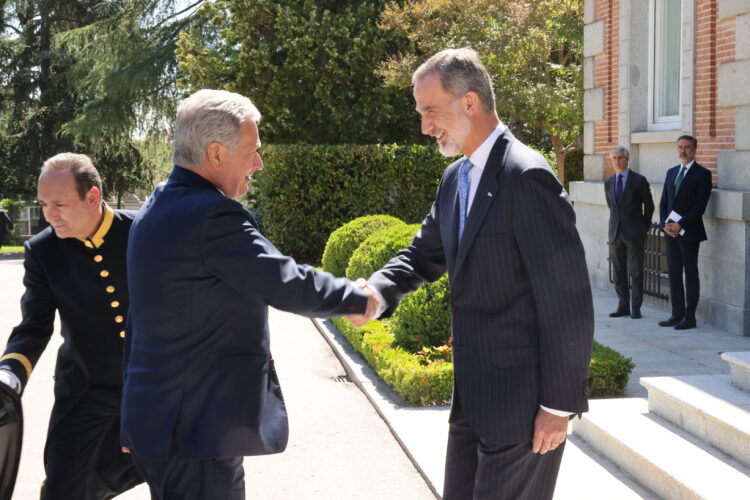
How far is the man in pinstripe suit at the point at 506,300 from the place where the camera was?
120 inches

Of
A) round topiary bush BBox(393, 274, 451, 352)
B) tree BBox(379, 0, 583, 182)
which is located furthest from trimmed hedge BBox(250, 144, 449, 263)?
round topiary bush BBox(393, 274, 451, 352)

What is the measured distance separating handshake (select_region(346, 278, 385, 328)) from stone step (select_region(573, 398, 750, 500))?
2120mm

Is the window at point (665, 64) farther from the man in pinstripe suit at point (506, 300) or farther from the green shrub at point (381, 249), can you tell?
the man in pinstripe suit at point (506, 300)

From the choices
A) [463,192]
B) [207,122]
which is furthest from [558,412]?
[207,122]

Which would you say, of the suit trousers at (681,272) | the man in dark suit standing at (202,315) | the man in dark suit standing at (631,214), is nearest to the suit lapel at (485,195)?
the man in dark suit standing at (202,315)

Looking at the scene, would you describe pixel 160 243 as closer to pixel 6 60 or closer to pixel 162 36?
pixel 162 36

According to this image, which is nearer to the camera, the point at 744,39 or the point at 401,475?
the point at 401,475

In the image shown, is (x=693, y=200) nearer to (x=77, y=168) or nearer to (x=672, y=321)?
(x=672, y=321)

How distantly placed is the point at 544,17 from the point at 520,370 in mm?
16796

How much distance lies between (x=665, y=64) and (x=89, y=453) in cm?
1045

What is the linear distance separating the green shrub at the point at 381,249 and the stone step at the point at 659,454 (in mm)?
3823

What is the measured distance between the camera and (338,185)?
19.1 meters

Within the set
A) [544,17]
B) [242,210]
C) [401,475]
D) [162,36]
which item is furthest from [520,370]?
[162,36]

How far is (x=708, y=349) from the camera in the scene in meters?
9.16
